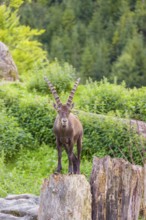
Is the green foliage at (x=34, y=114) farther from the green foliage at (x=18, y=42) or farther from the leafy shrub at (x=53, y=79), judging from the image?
the green foliage at (x=18, y=42)

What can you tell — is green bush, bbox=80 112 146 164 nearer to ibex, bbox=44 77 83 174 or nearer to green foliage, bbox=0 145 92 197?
A: green foliage, bbox=0 145 92 197

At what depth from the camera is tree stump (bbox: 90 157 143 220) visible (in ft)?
28.5

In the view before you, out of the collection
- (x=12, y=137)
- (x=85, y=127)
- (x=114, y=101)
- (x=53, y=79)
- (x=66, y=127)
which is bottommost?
(x=12, y=137)

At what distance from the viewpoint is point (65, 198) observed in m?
8.52

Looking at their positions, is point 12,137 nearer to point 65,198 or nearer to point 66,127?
point 66,127

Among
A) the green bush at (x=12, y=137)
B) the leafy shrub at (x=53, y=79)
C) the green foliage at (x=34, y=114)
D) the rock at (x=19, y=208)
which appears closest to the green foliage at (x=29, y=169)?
the green bush at (x=12, y=137)

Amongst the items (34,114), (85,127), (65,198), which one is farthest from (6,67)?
(65,198)

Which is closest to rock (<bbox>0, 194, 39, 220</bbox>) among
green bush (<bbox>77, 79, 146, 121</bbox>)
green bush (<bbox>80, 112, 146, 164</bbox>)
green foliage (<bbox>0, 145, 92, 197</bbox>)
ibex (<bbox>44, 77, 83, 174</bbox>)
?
ibex (<bbox>44, 77, 83, 174</bbox>)

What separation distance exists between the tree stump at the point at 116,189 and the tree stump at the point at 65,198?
11.4 inches

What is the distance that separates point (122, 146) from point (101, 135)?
0.57 m

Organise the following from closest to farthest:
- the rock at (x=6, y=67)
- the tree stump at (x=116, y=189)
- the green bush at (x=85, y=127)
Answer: the tree stump at (x=116, y=189) < the green bush at (x=85, y=127) < the rock at (x=6, y=67)

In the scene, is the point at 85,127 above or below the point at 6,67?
below

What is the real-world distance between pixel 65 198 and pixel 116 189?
2.31 ft

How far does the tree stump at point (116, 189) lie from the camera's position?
8.70m
